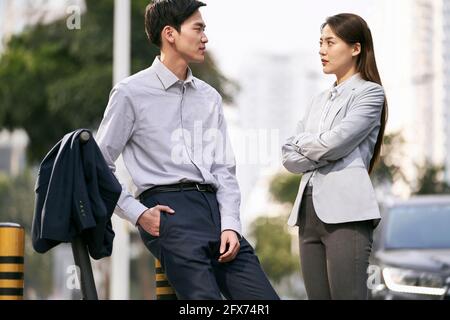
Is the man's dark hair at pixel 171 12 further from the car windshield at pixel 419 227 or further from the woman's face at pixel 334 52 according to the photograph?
the car windshield at pixel 419 227

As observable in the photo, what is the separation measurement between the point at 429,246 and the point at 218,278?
741 centimetres

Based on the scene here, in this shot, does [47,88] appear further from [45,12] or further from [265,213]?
[265,213]

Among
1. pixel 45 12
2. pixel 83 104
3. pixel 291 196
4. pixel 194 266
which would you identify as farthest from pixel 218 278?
pixel 291 196

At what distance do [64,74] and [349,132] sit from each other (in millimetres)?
21377

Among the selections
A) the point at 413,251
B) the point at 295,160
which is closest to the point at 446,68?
the point at 413,251

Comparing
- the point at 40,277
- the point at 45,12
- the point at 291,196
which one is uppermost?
the point at 45,12

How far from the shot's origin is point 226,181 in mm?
5398

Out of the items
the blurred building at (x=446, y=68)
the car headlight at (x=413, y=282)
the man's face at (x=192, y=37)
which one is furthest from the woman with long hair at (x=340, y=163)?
the blurred building at (x=446, y=68)

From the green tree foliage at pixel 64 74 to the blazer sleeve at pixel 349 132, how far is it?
18503 mm

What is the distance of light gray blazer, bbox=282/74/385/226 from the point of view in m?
5.40

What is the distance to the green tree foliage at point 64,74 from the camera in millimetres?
25047

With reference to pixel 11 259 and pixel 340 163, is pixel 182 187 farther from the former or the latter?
pixel 11 259
